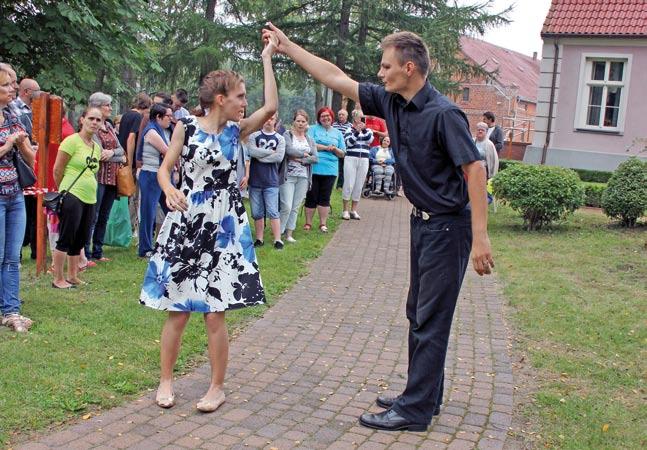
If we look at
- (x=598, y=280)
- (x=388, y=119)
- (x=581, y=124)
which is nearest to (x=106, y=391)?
(x=388, y=119)

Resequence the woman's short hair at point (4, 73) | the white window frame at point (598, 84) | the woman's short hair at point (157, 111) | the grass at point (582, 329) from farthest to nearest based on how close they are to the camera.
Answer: the white window frame at point (598, 84)
the woman's short hair at point (157, 111)
the woman's short hair at point (4, 73)
the grass at point (582, 329)

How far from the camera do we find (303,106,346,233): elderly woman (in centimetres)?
1223

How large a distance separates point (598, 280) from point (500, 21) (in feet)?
53.5

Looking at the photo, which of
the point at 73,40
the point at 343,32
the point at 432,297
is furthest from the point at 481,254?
the point at 343,32

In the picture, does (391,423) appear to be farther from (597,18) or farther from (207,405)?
(597,18)

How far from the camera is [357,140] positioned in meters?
13.9

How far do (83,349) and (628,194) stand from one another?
10.7m

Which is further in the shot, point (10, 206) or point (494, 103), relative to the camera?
point (494, 103)

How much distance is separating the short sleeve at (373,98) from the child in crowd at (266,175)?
5.79 m

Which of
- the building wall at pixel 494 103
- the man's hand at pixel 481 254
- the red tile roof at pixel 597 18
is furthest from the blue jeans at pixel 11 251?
the building wall at pixel 494 103

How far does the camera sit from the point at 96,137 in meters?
8.27

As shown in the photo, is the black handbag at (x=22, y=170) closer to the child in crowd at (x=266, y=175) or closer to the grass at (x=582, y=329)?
the grass at (x=582, y=329)

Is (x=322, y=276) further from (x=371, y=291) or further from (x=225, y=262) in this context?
(x=225, y=262)

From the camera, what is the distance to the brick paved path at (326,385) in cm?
425
